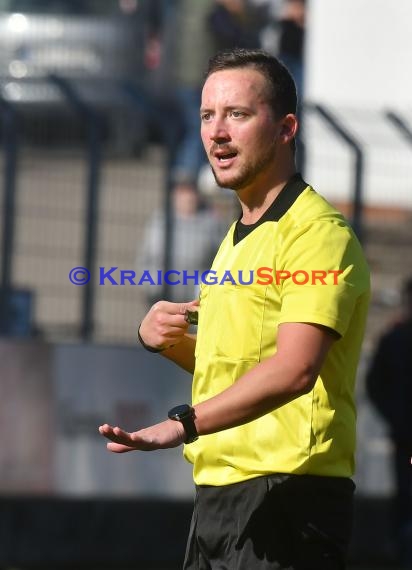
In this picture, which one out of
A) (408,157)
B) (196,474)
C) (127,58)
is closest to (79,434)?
(408,157)

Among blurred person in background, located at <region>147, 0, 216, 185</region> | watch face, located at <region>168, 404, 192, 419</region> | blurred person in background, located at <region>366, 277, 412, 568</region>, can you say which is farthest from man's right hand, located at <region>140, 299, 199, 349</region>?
blurred person in background, located at <region>147, 0, 216, 185</region>

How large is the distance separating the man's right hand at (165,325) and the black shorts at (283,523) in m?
0.45

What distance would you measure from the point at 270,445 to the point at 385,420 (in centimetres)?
676

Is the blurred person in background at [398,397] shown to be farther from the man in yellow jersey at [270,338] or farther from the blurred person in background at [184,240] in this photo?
the man in yellow jersey at [270,338]

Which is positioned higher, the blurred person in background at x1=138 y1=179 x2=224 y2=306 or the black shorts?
the black shorts

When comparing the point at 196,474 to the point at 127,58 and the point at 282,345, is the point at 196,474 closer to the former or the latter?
the point at 282,345

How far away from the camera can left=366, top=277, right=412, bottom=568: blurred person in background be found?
10.6m

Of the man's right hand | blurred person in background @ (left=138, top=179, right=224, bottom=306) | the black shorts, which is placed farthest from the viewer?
blurred person in background @ (left=138, top=179, right=224, bottom=306)

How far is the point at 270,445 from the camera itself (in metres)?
4.04

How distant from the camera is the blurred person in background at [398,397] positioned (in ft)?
34.9

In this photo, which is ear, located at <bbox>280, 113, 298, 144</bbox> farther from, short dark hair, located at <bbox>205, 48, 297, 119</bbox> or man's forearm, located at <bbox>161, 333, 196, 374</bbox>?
man's forearm, located at <bbox>161, 333, 196, 374</bbox>

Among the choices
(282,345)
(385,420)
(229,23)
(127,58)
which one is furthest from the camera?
(127,58)

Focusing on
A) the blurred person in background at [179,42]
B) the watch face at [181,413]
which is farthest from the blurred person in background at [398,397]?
the watch face at [181,413]

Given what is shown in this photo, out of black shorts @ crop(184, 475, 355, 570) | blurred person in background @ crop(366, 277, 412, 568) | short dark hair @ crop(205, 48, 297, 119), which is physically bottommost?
blurred person in background @ crop(366, 277, 412, 568)
